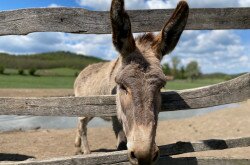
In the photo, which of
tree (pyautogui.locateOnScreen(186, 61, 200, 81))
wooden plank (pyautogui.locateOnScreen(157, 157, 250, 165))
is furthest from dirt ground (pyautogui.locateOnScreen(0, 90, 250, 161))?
tree (pyautogui.locateOnScreen(186, 61, 200, 81))

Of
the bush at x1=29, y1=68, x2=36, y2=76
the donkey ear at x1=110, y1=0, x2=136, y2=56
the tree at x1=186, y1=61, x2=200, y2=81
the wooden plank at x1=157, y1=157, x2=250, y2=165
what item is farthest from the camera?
the tree at x1=186, y1=61, x2=200, y2=81

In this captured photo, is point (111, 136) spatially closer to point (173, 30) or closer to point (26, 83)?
point (173, 30)

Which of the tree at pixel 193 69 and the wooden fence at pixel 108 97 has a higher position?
the wooden fence at pixel 108 97

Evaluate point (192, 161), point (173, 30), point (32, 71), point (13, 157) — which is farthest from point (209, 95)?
point (32, 71)

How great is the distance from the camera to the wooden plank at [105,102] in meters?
4.27

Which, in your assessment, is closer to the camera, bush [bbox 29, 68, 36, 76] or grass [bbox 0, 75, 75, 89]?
grass [bbox 0, 75, 75, 89]

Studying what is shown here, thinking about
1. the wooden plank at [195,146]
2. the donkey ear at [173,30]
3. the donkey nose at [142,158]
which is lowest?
the wooden plank at [195,146]

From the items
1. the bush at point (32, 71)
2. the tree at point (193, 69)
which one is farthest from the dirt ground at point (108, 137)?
the tree at point (193, 69)

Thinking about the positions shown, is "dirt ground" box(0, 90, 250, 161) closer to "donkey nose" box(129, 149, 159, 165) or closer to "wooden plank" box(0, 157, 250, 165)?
"wooden plank" box(0, 157, 250, 165)

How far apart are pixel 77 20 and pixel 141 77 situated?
3.83ft

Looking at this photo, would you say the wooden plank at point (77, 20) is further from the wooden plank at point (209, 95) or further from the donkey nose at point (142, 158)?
the donkey nose at point (142, 158)

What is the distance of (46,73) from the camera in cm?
6150

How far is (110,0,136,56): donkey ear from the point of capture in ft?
12.5

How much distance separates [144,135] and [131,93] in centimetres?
51
